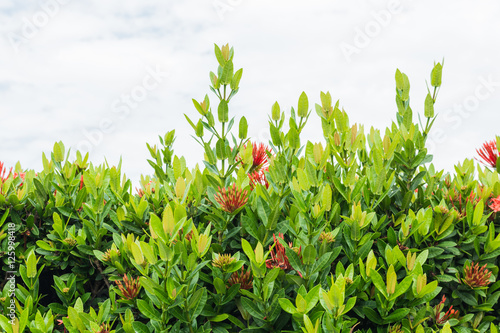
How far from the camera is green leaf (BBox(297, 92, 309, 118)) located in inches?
125

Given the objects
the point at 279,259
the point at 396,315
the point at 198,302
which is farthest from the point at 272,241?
the point at 396,315

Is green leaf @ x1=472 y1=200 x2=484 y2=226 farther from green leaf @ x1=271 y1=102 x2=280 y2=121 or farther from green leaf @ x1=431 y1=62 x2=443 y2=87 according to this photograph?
green leaf @ x1=271 y1=102 x2=280 y2=121

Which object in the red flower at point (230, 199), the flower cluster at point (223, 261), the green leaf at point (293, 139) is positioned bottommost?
the flower cluster at point (223, 261)

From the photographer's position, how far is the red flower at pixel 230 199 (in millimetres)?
2906

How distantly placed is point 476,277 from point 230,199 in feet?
5.68

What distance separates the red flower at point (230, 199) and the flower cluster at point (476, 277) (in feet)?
5.19

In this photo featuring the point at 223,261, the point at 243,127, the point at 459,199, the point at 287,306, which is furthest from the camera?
the point at 459,199

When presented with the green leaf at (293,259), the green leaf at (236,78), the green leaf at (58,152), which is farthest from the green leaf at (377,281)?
the green leaf at (58,152)

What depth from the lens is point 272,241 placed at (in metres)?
2.88

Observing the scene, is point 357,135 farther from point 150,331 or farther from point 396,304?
point 150,331

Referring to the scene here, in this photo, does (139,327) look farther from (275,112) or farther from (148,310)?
(275,112)

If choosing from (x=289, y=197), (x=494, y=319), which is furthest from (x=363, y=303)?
(x=494, y=319)

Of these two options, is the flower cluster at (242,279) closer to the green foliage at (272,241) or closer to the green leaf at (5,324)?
the green foliage at (272,241)

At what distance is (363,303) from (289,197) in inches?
33.3
